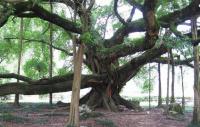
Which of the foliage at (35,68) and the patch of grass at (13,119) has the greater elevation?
the foliage at (35,68)

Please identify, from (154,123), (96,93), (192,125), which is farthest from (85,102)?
(192,125)

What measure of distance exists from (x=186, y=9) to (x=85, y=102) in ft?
28.0

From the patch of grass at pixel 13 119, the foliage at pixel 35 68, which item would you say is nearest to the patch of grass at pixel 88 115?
the patch of grass at pixel 13 119

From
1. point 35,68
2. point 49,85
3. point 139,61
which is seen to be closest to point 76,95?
point 139,61

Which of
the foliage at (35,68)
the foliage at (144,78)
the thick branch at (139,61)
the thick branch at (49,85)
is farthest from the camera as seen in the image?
the foliage at (144,78)

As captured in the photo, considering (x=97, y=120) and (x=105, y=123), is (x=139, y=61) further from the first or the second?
(x=105, y=123)

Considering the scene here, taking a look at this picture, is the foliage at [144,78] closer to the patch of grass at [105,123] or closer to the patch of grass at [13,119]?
the patch of grass at [105,123]

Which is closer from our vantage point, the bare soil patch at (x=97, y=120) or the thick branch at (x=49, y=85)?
the bare soil patch at (x=97, y=120)

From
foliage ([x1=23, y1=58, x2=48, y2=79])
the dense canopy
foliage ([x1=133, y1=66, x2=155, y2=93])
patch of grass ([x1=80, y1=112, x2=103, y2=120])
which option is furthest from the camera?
foliage ([x1=133, y1=66, x2=155, y2=93])

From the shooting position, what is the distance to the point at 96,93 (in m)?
22.2

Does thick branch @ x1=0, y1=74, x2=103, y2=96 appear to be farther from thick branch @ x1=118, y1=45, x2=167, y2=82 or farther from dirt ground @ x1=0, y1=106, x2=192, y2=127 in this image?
dirt ground @ x1=0, y1=106, x2=192, y2=127

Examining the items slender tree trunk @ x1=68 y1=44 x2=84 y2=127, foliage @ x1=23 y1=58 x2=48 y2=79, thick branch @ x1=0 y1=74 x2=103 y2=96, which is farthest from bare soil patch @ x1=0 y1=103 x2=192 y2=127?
foliage @ x1=23 y1=58 x2=48 y2=79

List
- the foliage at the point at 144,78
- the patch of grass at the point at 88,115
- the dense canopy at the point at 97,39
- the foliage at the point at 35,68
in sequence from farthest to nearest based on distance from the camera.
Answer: the foliage at the point at 144,78 < the foliage at the point at 35,68 < the patch of grass at the point at 88,115 < the dense canopy at the point at 97,39

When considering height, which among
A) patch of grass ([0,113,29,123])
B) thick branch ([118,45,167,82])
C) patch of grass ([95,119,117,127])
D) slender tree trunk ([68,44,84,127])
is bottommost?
patch of grass ([95,119,117,127])
